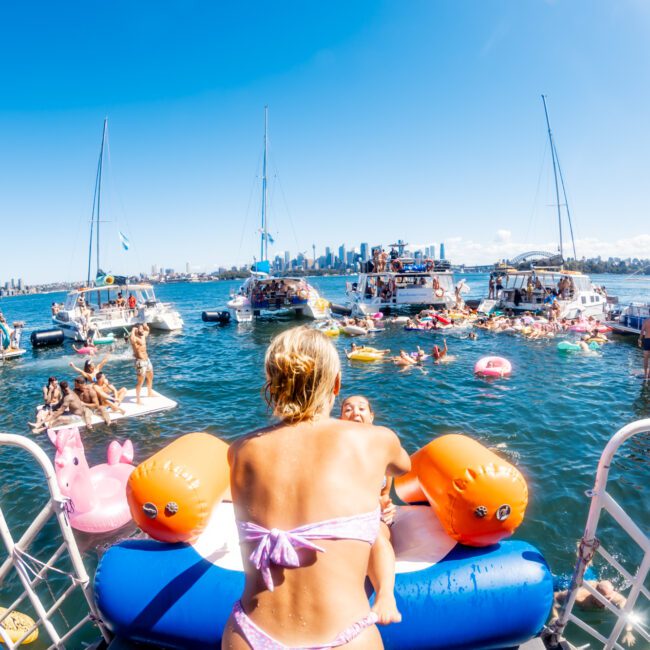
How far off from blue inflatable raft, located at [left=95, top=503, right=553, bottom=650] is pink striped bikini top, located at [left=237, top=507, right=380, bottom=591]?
1744 mm

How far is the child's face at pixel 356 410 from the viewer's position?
4.14 meters

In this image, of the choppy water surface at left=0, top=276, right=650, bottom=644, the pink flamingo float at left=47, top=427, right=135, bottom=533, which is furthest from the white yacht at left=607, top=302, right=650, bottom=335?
the pink flamingo float at left=47, top=427, right=135, bottom=533

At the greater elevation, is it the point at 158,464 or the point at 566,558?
the point at 158,464

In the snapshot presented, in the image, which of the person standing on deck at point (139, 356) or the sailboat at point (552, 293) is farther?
the sailboat at point (552, 293)

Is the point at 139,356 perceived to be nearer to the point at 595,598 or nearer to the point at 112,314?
the point at 595,598

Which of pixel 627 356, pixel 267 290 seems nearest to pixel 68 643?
pixel 627 356

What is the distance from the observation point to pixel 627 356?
17.7m

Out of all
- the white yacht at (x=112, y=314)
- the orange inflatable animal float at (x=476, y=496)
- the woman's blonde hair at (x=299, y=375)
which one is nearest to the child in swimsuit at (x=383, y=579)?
the woman's blonde hair at (x=299, y=375)

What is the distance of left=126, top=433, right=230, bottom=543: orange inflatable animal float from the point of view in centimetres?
341

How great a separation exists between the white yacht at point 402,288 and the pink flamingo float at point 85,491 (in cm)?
2497

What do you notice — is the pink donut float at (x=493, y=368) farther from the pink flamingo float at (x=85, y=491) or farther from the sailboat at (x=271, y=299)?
the sailboat at (x=271, y=299)

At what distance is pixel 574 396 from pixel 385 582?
12.6m

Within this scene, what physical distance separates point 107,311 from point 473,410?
22787 millimetres

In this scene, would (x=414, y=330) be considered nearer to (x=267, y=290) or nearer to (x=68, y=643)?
(x=267, y=290)
